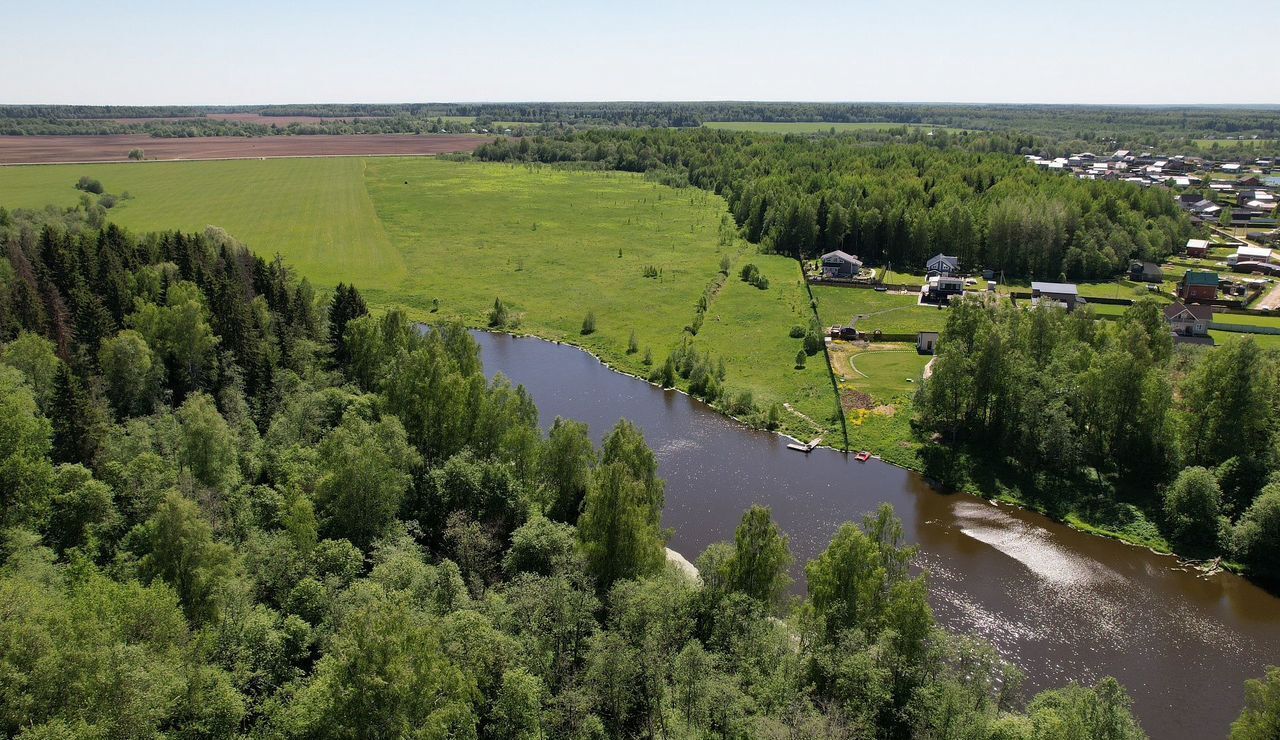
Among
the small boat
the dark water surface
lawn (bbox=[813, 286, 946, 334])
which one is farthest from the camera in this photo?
lawn (bbox=[813, 286, 946, 334])

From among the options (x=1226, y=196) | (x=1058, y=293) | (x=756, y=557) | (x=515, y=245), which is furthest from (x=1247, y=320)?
(x=1226, y=196)

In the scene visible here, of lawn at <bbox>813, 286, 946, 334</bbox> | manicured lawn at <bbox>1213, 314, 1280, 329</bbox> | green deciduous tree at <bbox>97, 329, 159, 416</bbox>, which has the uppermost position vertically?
green deciduous tree at <bbox>97, 329, 159, 416</bbox>

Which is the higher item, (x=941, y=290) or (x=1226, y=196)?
(x=1226, y=196)

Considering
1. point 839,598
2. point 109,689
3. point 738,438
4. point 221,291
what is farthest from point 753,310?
point 109,689

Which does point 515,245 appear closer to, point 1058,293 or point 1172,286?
point 1058,293

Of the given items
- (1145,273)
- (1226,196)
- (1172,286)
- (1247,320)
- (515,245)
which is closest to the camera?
(1247,320)

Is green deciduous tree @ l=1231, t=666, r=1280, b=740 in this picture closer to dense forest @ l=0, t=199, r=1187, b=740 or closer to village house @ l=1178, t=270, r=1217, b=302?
dense forest @ l=0, t=199, r=1187, b=740

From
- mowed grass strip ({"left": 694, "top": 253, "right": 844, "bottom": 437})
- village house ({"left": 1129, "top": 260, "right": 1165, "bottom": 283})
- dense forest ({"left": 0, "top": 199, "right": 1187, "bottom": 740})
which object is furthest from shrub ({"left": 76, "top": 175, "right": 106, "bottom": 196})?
village house ({"left": 1129, "top": 260, "right": 1165, "bottom": 283})
